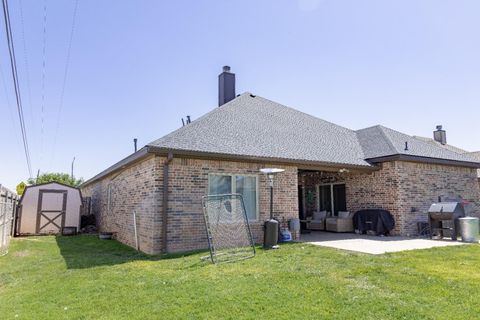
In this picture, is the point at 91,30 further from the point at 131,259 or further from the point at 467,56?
the point at 467,56

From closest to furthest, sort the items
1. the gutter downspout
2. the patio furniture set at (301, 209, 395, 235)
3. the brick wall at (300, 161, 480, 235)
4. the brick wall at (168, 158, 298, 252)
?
the gutter downspout → the brick wall at (168, 158, 298, 252) → the patio furniture set at (301, 209, 395, 235) → the brick wall at (300, 161, 480, 235)

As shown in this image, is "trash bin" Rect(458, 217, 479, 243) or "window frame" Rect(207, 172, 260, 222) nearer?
"window frame" Rect(207, 172, 260, 222)

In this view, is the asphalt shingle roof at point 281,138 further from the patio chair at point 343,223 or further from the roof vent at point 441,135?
the roof vent at point 441,135

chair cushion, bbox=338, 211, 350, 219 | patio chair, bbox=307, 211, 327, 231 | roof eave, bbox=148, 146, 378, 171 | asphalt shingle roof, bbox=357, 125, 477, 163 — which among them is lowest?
patio chair, bbox=307, 211, 327, 231

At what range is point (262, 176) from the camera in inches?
386

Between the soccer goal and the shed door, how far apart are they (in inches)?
428

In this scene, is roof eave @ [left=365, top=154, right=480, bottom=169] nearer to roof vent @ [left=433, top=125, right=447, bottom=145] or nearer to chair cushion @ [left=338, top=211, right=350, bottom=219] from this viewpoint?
chair cushion @ [left=338, top=211, right=350, bottom=219]

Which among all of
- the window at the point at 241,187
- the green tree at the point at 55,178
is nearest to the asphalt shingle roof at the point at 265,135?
the window at the point at 241,187

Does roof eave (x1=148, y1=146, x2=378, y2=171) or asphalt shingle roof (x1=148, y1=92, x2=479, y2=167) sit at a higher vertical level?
asphalt shingle roof (x1=148, y1=92, x2=479, y2=167)

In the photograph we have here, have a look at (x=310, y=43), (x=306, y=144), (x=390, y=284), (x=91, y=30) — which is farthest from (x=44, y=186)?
(x=390, y=284)

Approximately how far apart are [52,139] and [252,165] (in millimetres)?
20924

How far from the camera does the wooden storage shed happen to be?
15.4 m

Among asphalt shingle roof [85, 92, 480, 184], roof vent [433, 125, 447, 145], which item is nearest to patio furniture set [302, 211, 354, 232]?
asphalt shingle roof [85, 92, 480, 184]

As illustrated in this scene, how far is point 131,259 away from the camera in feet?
25.2
